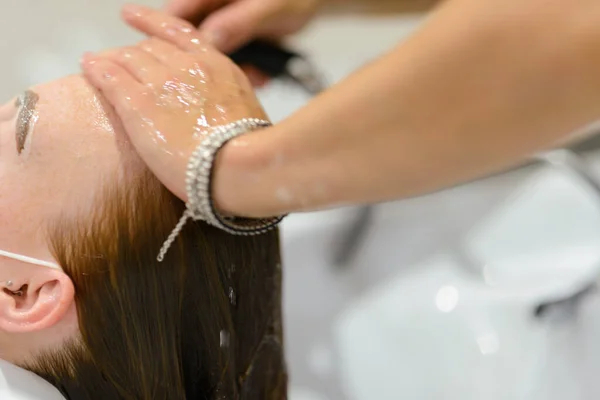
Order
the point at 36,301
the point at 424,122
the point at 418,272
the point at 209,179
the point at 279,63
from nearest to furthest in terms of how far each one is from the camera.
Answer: the point at 424,122 → the point at 209,179 → the point at 36,301 → the point at 279,63 → the point at 418,272

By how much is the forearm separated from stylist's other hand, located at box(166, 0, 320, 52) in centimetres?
34

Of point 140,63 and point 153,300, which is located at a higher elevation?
point 140,63

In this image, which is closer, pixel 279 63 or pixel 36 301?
pixel 36 301

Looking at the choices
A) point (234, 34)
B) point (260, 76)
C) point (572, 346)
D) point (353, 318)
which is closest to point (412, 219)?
point (353, 318)

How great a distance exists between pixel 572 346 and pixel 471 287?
236mm

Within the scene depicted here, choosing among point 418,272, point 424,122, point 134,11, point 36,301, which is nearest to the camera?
point 424,122

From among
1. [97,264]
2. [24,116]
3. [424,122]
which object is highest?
[424,122]

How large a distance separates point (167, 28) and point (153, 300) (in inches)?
13.3

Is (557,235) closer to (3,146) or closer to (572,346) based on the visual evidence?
(572,346)

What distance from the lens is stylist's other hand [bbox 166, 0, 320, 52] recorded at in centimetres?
85

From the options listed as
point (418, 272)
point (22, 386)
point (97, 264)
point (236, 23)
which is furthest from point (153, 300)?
point (418, 272)

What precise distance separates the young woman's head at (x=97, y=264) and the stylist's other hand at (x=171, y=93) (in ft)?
0.12

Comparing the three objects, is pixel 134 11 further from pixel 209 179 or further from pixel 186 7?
pixel 209 179

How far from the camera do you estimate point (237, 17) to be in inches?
33.6
